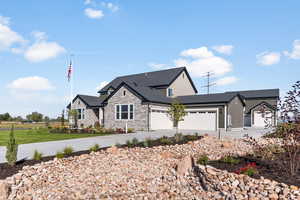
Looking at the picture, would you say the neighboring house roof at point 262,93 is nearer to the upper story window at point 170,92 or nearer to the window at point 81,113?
the upper story window at point 170,92

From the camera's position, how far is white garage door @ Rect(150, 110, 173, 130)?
2062 cm

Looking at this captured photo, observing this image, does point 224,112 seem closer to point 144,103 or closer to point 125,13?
point 144,103

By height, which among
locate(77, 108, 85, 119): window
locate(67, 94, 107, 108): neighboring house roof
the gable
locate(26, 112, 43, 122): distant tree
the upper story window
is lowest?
locate(26, 112, 43, 122): distant tree

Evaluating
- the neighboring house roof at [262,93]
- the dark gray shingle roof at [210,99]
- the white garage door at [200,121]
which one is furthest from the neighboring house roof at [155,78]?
the neighboring house roof at [262,93]

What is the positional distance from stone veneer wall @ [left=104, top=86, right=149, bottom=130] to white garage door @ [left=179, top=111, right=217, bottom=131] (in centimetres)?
530

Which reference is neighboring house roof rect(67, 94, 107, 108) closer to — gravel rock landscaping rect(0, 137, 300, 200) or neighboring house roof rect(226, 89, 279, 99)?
gravel rock landscaping rect(0, 137, 300, 200)

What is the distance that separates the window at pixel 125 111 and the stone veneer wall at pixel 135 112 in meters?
0.42

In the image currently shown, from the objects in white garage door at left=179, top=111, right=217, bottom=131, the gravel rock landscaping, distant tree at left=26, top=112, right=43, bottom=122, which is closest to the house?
white garage door at left=179, top=111, right=217, bottom=131

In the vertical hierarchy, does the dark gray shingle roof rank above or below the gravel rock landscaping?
above

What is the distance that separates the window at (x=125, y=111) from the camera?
21.5 metres

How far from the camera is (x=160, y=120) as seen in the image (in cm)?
2139

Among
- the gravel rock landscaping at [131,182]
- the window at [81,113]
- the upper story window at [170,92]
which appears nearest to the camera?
the gravel rock landscaping at [131,182]

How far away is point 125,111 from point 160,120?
3.98 m

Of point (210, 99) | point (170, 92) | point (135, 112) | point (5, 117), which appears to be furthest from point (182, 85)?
point (5, 117)
